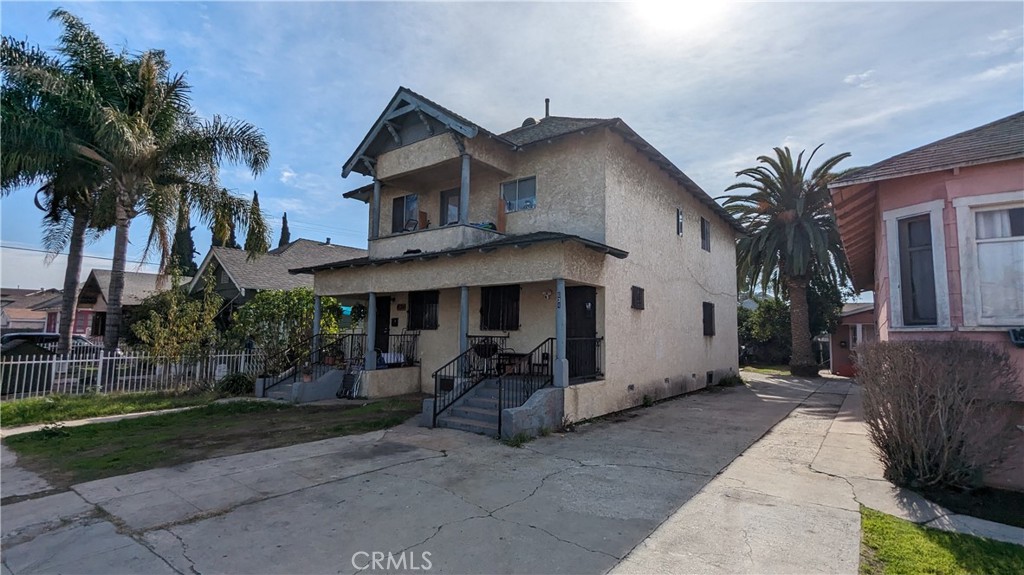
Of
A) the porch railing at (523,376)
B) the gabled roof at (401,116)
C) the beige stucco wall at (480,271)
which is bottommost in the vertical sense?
the porch railing at (523,376)

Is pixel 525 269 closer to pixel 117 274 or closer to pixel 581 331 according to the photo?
pixel 581 331

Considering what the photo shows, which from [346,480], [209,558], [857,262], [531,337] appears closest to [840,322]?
[857,262]

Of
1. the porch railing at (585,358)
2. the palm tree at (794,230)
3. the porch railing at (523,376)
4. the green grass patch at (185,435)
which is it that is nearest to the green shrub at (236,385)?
the green grass patch at (185,435)

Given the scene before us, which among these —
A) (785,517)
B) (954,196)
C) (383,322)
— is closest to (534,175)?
(383,322)

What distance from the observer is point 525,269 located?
10.6 metres

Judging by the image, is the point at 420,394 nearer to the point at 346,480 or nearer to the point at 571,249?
the point at 571,249

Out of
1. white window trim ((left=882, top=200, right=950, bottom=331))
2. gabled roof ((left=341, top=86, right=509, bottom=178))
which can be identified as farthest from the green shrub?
white window trim ((left=882, top=200, right=950, bottom=331))

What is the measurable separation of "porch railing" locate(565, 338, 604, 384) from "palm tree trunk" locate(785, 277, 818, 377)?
59.4 ft

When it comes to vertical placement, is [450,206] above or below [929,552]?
above

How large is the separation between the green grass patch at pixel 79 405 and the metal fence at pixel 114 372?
2.07ft

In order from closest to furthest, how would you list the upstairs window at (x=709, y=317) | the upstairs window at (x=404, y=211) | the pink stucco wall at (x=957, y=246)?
the pink stucco wall at (x=957, y=246) < the upstairs window at (x=404, y=211) < the upstairs window at (x=709, y=317)

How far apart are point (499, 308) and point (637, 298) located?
3.77 m

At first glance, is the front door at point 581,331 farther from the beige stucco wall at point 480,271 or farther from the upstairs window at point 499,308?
the upstairs window at point 499,308

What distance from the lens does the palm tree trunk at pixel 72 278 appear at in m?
15.4
